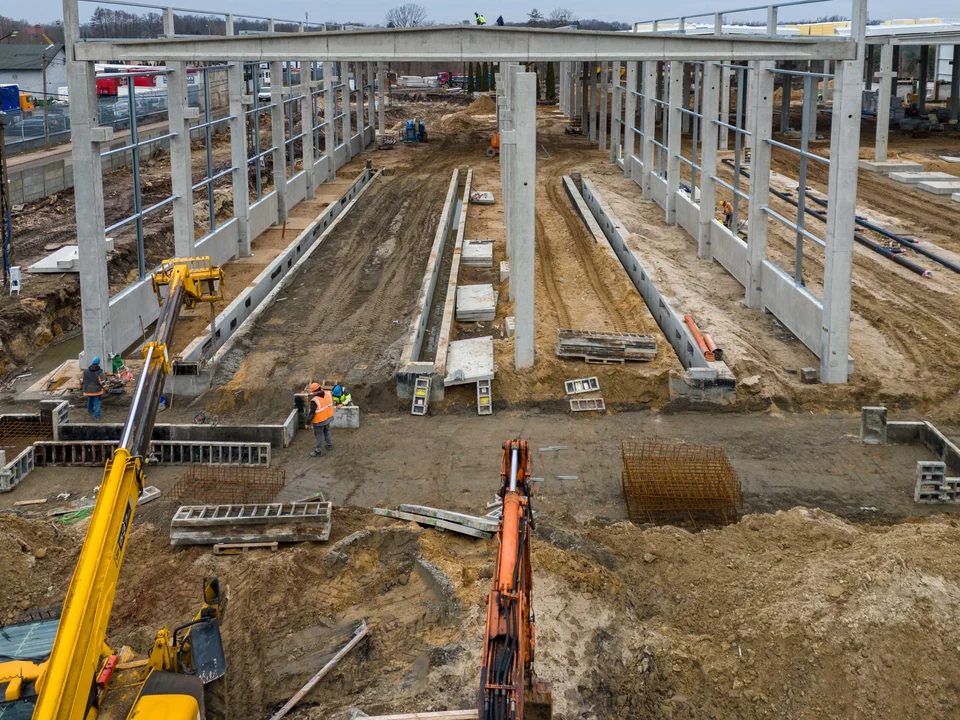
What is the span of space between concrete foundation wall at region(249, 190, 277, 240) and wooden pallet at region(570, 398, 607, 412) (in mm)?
13177

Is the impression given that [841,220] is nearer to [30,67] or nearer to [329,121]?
[329,121]

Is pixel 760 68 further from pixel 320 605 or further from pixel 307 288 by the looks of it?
pixel 320 605

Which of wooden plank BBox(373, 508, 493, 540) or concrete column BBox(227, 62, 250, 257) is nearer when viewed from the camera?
wooden plank BBox(373, 508, 493, 540)

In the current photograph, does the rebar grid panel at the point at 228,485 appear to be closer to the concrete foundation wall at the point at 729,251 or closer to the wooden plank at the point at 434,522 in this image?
the wooden plank at the point at 434,522

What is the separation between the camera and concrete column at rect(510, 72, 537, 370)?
1644 cm

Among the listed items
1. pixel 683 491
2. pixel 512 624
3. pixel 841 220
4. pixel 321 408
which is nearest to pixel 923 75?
pixel 841 220

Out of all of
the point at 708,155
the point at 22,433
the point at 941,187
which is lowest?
the point at 22,433

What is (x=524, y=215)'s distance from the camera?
16.6 meters

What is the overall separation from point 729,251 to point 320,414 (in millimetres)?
12007

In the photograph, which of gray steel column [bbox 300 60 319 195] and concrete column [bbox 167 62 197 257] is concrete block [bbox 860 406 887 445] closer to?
concrete column [bbox 167 62 197 257]

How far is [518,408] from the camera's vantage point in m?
16.3

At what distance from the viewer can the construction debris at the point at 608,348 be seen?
673 inches

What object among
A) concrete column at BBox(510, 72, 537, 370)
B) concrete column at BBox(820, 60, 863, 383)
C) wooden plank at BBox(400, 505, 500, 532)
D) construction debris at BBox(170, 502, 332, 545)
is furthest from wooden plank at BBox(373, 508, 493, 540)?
concrete column at BBox(820, 60, 863, 383)

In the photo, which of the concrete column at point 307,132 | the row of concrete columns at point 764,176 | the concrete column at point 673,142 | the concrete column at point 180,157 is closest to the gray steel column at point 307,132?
the concrete column at point 307,132
